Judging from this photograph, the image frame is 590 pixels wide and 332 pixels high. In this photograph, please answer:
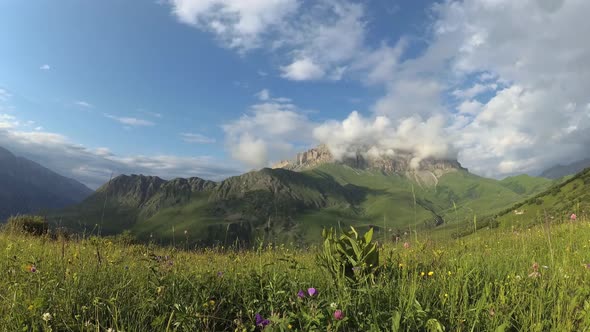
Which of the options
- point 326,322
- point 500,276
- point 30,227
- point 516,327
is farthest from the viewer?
point 30,227

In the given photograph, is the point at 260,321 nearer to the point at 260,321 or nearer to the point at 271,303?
the point at 260,321

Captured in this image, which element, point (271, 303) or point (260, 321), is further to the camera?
point (271, 303)

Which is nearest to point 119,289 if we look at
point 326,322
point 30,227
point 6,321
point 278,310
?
point 6,321

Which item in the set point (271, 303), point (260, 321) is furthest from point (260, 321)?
point (271, 303)

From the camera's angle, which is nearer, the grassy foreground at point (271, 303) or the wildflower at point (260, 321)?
the wildflower at point (260, 321)

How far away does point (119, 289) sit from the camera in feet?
13.1

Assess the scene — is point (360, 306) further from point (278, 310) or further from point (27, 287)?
point (27, 287)

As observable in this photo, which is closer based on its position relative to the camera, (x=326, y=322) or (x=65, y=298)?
(x=326, y=322)

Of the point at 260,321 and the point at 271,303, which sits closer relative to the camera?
the point at 260,321

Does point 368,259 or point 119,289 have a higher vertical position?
point 368,259

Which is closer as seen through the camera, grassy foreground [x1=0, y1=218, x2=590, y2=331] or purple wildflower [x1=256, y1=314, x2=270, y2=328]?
purple wildflower [x1=256, y1=314, x2=270, y2=328]

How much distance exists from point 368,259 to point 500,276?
2.10 meters

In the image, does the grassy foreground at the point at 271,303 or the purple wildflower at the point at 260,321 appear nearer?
the purple wildflower at the point at 260,321

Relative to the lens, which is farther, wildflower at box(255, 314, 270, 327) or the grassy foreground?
the grassy foreground
